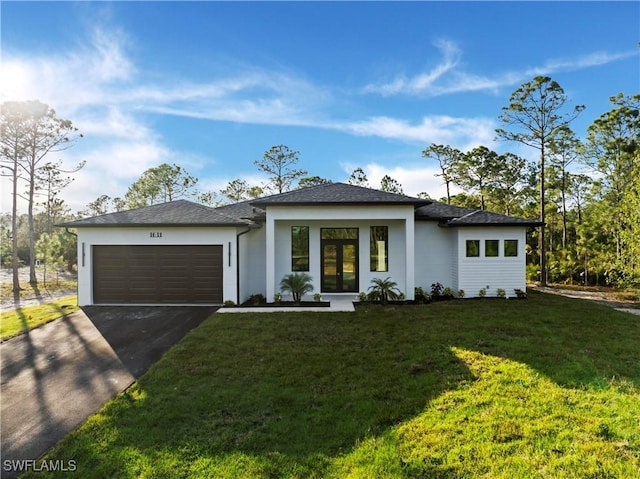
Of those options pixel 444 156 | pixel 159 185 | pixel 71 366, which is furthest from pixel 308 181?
pixel 71 366

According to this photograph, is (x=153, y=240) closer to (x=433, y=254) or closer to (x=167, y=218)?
(x=167, y=218)

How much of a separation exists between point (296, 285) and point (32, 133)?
56.3 ft

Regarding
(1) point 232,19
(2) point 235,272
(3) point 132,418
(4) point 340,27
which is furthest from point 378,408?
(4) point 340,27

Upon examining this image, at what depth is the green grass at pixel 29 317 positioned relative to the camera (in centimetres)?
856

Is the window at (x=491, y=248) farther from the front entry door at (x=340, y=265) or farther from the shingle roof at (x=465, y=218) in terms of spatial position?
the front entry door at (x=340, y=265)

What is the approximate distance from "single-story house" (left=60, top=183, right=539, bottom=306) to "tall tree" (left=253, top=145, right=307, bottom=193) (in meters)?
15.7

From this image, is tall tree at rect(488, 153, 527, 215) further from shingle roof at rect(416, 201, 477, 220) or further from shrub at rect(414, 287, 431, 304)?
shrub at rect(414, 287, 431, 304)

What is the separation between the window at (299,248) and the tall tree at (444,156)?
748 inches

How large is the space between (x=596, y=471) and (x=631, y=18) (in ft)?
47.9

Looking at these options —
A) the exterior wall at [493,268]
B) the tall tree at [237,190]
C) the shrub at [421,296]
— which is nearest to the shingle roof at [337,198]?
the exterior wall at [493,268]

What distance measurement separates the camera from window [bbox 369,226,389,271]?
1287 cm

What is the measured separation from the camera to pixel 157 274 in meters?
11.5

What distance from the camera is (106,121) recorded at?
39.9ft

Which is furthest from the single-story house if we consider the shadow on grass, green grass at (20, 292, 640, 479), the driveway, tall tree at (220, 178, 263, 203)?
tall tree at (220, 178, 263, 203)
